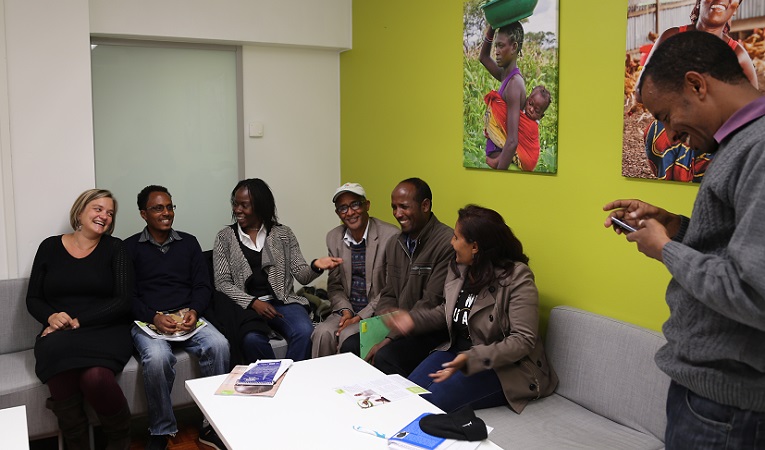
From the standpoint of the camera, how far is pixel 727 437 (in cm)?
151

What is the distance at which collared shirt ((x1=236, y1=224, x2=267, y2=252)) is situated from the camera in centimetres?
430

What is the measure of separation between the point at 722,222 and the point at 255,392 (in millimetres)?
1702

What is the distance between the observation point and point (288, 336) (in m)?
4.04

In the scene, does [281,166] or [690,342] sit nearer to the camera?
[690,342]

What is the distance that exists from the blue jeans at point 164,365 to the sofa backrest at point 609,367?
1715 mm

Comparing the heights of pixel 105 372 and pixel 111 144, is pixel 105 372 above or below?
below

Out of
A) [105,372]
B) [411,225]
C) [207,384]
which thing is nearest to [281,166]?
[411,225]

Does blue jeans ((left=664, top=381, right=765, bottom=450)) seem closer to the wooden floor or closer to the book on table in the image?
the book on table

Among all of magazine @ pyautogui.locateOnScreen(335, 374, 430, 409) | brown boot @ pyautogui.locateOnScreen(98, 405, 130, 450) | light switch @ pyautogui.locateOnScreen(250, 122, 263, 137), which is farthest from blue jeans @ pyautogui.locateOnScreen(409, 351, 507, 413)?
light switch @ pyautogui.locateOnScreen(250, 122, 263, 137)

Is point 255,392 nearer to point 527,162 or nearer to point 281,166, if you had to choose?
point 527,162

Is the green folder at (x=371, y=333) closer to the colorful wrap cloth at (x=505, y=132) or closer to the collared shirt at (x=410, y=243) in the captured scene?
the collared shirt at (x=410, y=243)

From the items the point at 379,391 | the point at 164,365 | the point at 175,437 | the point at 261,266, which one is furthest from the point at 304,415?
the point at 261,266

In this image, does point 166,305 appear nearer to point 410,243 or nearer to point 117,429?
point 117,429

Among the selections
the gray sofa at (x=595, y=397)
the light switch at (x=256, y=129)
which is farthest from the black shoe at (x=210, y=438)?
the light switch at (x=256, y=129)
